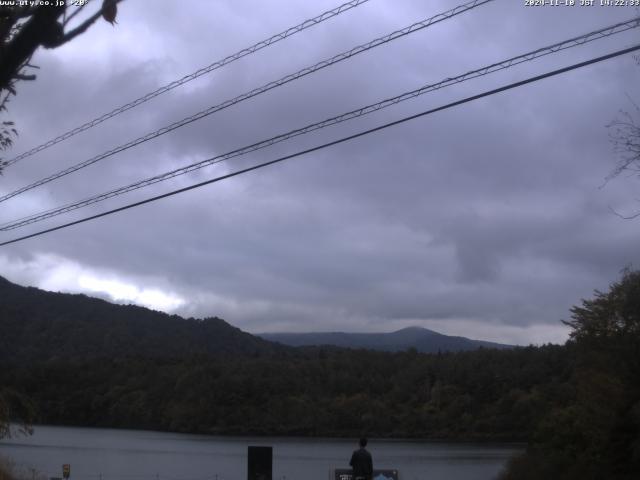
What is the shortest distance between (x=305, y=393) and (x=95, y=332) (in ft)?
156

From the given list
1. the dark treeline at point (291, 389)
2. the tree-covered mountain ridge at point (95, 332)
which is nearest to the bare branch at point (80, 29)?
the dark treeline at point (291, 389)

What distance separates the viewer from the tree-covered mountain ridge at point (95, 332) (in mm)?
102625

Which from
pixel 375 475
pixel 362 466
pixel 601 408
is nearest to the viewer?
pixel 362 466

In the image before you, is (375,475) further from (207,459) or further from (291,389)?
(291,389)

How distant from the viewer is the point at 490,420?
7419 cm

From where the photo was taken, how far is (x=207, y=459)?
49844 millimetres

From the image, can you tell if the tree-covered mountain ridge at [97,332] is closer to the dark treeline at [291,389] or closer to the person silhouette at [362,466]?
the dark treeline at [291,389]

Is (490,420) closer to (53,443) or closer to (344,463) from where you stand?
(344,463)

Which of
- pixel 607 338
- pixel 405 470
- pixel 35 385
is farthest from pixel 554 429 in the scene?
pixel 35 385

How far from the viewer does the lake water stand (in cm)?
3891

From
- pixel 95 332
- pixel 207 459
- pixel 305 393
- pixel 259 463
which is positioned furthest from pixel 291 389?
pixel 259 463

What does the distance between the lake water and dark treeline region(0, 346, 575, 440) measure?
6726mm

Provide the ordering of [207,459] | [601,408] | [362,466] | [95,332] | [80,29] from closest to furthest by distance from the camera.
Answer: [80,29] → [362,466] → [601,408] → [207,459] → [95,332]

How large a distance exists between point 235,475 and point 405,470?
8.84 m
